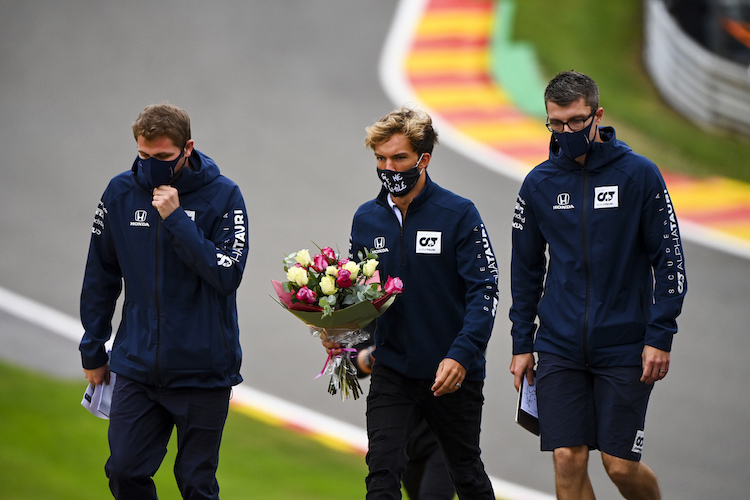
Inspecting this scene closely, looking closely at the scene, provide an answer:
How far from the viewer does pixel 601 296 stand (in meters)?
5.70

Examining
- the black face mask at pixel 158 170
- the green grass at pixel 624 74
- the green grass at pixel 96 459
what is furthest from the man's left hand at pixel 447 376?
the green grass at pixel 624 74

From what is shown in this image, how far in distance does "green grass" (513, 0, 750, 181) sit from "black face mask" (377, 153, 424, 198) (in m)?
10.0

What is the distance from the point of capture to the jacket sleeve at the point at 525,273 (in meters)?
6.03

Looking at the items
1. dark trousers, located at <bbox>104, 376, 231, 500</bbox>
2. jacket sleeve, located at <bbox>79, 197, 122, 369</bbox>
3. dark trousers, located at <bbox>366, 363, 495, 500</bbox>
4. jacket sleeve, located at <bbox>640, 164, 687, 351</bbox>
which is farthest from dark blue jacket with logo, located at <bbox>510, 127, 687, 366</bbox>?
jacket sleeve, located at <bbox>79, 197, 122, 369</bbox>

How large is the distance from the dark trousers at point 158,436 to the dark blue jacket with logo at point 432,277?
1.07m

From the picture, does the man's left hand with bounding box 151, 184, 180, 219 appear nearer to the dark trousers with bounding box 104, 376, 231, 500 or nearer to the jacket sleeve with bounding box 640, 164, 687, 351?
the dark trousers with bounding box 104, 376, 231, 500

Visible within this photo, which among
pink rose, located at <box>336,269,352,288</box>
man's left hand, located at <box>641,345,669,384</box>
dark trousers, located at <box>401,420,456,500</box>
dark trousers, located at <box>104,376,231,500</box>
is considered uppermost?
pink rose, located at <box>336,269,352,288</box>

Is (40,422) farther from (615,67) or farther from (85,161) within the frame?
(615,67)

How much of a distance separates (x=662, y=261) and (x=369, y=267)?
162 centimetres

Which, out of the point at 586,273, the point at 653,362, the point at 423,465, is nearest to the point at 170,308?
the point at 423,465

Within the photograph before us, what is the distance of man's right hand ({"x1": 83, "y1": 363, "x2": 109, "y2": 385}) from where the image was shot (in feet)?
19.6

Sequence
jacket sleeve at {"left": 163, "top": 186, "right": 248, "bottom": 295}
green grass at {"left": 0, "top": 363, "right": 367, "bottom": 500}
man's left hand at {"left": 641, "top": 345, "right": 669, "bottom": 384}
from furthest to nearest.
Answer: green grass at {"left": 0, "top": 363, "right": 367, "bottom": 500}, man's left hand at {"left": 641, "top": 345, "right": 669, "bottom": 384}, jacket sleeve at {"left": 163, "top": 186, "right": 248, "bottom": 295}

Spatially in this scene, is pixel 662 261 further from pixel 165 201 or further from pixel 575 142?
pixel 165 201

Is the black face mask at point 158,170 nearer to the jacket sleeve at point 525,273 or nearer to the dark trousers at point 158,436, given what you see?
the dark trousers at point 158,436
